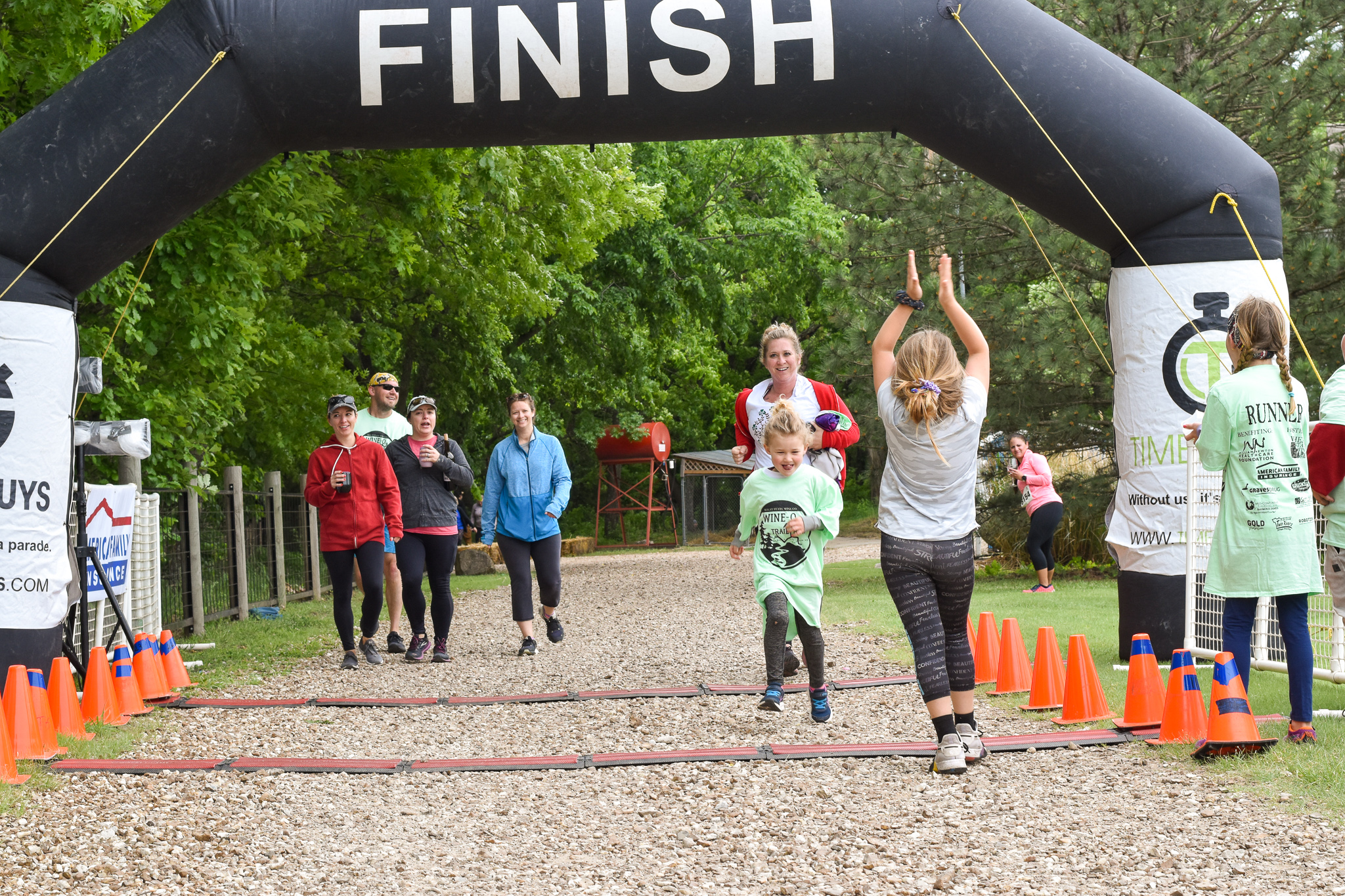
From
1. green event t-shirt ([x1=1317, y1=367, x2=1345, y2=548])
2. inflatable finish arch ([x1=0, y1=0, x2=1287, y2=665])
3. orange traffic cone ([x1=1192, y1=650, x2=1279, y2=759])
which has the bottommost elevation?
orange traffic cone ([x1=1192, y1=650, x2=1279, y2=759])

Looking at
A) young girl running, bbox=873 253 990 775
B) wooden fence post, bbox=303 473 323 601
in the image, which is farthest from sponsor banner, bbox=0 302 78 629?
wooden fence post, bbox=303 473 323 601

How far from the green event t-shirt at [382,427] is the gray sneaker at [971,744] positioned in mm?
6592

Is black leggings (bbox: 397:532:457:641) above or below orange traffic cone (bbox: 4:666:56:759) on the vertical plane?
above

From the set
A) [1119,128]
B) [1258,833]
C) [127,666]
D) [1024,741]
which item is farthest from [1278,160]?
[127,666]

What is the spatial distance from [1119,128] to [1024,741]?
150 inches

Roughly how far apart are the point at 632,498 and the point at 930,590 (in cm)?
3012

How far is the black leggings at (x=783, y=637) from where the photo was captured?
20.7 ft

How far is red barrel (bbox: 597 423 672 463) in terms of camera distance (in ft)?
105

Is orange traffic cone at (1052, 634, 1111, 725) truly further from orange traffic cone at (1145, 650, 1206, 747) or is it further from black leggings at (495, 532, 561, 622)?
black leggings at (495, 532, 561, 622)

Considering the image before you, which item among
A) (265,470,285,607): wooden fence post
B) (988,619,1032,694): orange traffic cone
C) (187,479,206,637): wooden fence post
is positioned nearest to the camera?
(988,619,1032,694): orange traffic cone

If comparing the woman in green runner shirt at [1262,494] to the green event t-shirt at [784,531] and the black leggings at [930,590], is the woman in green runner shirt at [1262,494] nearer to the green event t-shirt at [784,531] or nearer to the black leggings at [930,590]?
the black leggings at [930,590]

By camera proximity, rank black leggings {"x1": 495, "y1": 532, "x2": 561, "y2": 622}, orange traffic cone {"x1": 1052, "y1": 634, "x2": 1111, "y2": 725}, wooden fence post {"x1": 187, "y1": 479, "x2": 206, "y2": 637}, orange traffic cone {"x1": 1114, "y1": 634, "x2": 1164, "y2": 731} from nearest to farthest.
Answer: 1. orange traffic cone {"x1": 1114, "y1": 634, "x2": 1164, "y2": 731}
2. orange traffic cone {"x1": 1052, "y1": 634, "x2": 1111, "y2": 725}
3. black leggings {"x1": 495, "y1": 532, "x2": 561, "y2": 622}
4. wooden fence post {"x1": 187, "y1": 479, "x2": 206, "y2": 637}

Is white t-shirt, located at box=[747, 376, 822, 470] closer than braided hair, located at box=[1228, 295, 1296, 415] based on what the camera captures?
No

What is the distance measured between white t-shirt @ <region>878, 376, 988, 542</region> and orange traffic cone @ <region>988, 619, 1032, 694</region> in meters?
2.21
